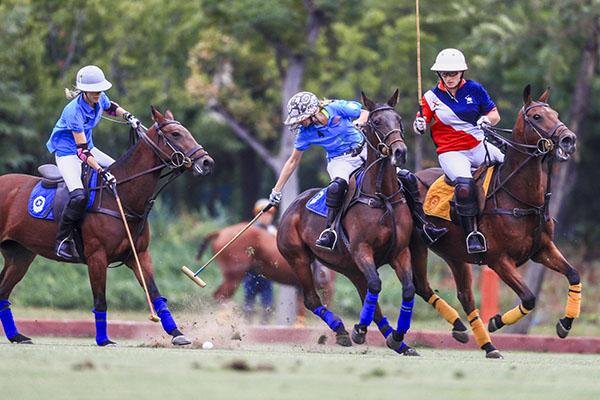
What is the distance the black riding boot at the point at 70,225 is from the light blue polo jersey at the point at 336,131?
205 cm

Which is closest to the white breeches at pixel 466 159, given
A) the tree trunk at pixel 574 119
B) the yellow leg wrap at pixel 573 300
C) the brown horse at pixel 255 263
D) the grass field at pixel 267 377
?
the yellow leg wrap at pixel 573 300

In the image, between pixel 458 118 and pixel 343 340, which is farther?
pixel 458 118

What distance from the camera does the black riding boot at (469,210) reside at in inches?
477

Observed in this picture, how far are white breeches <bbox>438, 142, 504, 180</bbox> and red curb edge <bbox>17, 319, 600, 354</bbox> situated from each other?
258cm

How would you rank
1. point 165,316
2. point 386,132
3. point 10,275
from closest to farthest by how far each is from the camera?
point 386,132
point 165,316
point 10,275

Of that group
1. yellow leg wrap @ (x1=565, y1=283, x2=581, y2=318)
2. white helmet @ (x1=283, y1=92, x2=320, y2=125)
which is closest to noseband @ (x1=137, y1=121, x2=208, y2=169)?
white helmet @ (x1=283, y1=92, x2=320, y2=125)

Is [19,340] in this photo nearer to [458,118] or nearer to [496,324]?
[496,324]

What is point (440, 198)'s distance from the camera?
12.5m

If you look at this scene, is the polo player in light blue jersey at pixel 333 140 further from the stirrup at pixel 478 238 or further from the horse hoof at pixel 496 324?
the horse hoof at pixel 496 324

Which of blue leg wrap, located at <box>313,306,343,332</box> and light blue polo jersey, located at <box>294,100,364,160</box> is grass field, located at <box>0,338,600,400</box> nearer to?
blue leg wrap, located at <box>313,306,343,332</box>

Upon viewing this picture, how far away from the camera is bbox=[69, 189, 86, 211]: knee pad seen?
12141 millimetres

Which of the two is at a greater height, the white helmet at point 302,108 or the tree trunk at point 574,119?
the white helmet at point 302,108

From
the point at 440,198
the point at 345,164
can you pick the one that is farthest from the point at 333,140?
the point at 440,198

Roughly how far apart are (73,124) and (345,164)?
2.34m
